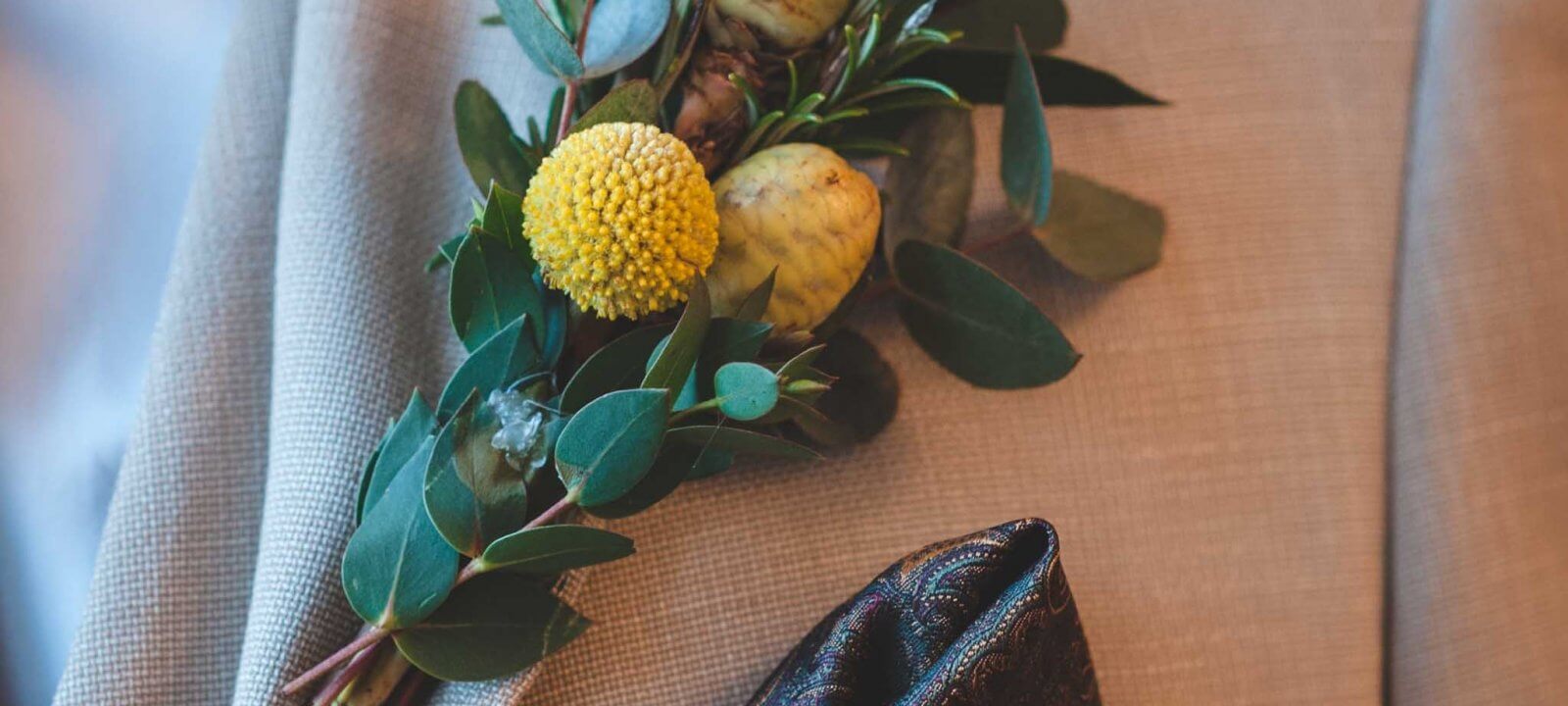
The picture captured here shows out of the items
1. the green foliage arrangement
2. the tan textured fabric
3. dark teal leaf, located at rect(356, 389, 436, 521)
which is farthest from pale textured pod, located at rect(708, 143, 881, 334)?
the tan textured fabric

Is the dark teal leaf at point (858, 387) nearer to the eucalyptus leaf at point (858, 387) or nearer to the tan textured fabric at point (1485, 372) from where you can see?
the eucalyptus leaf at point (858, 387)

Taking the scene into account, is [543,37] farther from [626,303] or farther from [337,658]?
[337,658]

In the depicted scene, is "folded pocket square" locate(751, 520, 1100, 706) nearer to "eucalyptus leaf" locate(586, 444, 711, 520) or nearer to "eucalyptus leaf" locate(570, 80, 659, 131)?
"eucalyptus leaf" locate(586, 444, 711, 520)

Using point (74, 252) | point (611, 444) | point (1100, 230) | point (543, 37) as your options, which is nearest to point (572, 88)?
point (543, 37)

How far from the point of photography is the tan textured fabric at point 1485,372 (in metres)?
0.53

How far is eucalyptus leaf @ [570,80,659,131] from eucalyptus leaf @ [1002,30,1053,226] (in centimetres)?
15

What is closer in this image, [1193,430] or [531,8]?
[531,8]

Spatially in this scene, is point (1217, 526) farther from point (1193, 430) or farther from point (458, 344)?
point (458, 344)

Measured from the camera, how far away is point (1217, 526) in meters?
0.50

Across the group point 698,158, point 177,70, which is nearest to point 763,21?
point 698,158

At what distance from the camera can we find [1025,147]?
46 cm

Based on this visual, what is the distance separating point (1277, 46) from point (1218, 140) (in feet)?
0.21

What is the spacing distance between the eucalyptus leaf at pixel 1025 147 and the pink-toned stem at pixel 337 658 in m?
0.30

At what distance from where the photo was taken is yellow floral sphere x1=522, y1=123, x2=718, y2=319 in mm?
326
